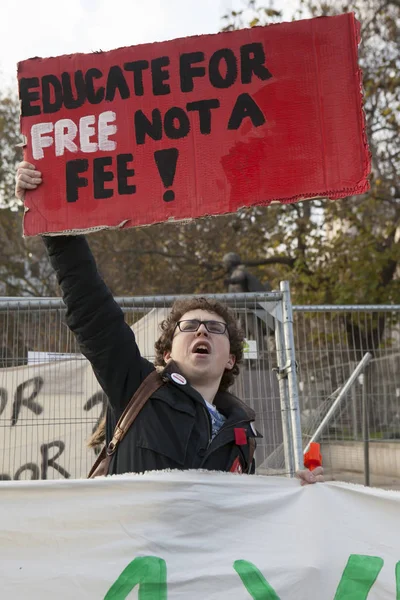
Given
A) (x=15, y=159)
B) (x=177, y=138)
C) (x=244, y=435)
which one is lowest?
(x=244, y=435)

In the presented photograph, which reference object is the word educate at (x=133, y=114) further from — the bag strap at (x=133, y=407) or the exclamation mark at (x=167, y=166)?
the bag strap at (x=133, y=407)

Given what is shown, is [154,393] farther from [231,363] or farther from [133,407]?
[231,363]

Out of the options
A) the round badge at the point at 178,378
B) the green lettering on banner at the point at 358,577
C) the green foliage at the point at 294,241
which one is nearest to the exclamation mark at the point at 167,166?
the round badge at the point at 178,378

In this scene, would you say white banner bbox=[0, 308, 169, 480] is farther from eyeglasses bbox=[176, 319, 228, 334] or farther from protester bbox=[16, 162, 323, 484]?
protester bbox=[16, 162, 323, 484]

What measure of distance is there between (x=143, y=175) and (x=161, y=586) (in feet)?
4.68

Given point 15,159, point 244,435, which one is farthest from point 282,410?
point 15,159

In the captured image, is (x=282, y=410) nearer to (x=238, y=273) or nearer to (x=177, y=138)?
(x=177, y=138)

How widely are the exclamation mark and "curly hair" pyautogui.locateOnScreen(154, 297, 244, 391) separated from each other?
20.4 inches

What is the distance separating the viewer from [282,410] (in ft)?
16.9

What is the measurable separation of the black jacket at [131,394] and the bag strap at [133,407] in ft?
0.07

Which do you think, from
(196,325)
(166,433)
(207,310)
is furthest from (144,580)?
(207,310)

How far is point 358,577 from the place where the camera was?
2592 millimetres

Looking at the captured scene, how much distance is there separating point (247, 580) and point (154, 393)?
2.26 feet

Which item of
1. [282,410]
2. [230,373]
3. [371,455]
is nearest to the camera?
[230,373]
